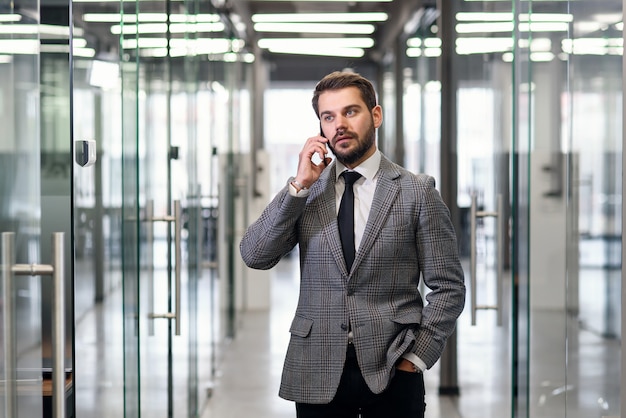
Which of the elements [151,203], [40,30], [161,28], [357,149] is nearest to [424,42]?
[161,28]

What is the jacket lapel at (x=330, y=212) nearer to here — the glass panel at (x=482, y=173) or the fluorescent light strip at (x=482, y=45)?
the glass panel at (x=482, y=173)

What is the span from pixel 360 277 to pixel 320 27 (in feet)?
22.5

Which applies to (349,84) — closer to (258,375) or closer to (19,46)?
(19,46)

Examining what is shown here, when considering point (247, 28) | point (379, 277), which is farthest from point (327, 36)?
point (379, 277)

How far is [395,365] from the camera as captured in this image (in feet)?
7.56

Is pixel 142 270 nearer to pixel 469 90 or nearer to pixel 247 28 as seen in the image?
pixel 469 90

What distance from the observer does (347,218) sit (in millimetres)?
2379

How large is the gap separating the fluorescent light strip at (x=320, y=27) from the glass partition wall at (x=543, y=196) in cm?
382

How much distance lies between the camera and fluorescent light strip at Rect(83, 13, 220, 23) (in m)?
3.14

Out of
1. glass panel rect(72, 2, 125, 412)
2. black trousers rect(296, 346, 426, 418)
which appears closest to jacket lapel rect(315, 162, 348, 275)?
black trousers rect(296, 346, 426, 418)

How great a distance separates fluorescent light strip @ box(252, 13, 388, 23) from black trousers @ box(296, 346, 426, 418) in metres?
6.26

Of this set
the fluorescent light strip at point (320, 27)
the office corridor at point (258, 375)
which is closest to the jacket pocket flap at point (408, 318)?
the office corridor at point (258, 375)

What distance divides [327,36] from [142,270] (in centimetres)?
615

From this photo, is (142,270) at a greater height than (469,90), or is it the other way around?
(469,90)
